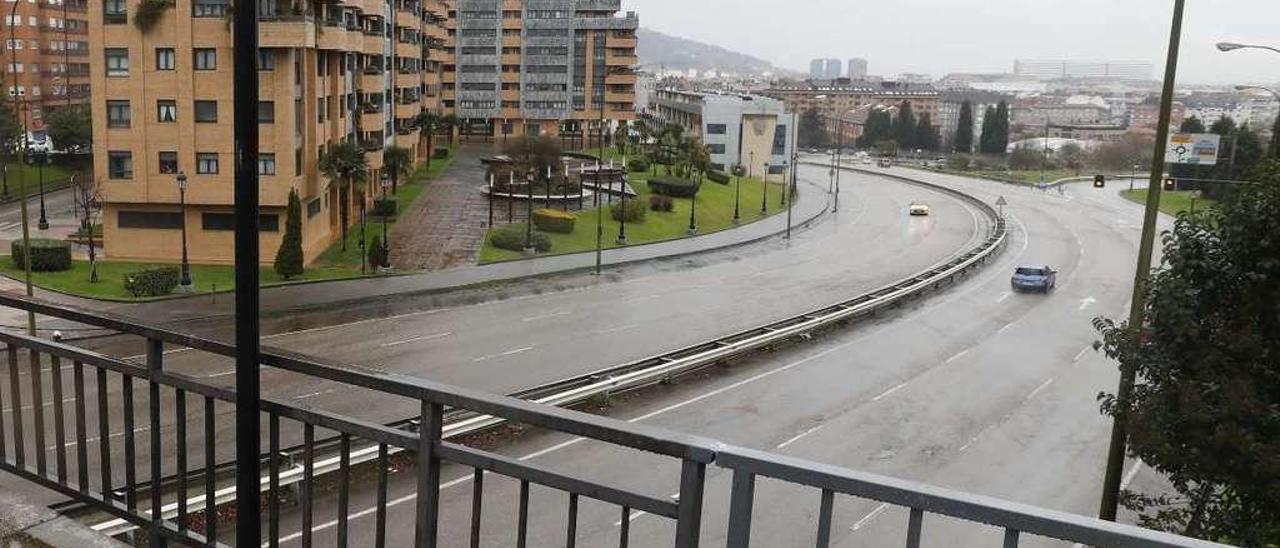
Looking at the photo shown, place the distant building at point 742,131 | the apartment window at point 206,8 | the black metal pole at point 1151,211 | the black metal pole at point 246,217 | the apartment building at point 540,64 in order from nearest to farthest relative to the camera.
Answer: the black metal pole at point 246,217, the black metal pole at point 1151,211, the apartment window at point 206,8, the distant building at point 742,131, the apartment building at point 540,64

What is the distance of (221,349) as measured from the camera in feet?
14.3

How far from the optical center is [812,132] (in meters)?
176

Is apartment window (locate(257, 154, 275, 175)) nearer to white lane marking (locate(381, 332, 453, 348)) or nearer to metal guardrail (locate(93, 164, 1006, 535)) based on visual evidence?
white lane marking (locate(381, 332, 453, 348))

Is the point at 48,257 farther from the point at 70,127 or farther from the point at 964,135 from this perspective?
the point at 964,135

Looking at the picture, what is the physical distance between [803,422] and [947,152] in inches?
5757

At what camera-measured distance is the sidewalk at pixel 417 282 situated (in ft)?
98.6

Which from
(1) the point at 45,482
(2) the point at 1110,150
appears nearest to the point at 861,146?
(2) the point at 1110,150

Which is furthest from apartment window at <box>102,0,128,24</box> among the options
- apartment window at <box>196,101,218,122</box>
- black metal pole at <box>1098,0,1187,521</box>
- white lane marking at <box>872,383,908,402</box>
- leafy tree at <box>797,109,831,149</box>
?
leafy tree at <box>797,109,831,149</box>

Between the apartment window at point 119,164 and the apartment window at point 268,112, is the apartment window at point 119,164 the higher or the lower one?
the lower one

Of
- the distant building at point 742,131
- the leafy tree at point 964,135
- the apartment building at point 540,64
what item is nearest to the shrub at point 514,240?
the distant building at point 742,131

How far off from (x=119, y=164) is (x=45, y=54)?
44.5 meters

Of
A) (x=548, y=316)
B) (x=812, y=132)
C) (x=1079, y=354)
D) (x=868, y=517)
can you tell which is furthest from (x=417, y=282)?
(x=812, y=132)

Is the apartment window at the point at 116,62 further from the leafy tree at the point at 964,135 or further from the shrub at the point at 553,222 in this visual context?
the leafy tree at the point at 964,135

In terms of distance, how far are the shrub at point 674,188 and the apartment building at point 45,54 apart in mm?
39759
